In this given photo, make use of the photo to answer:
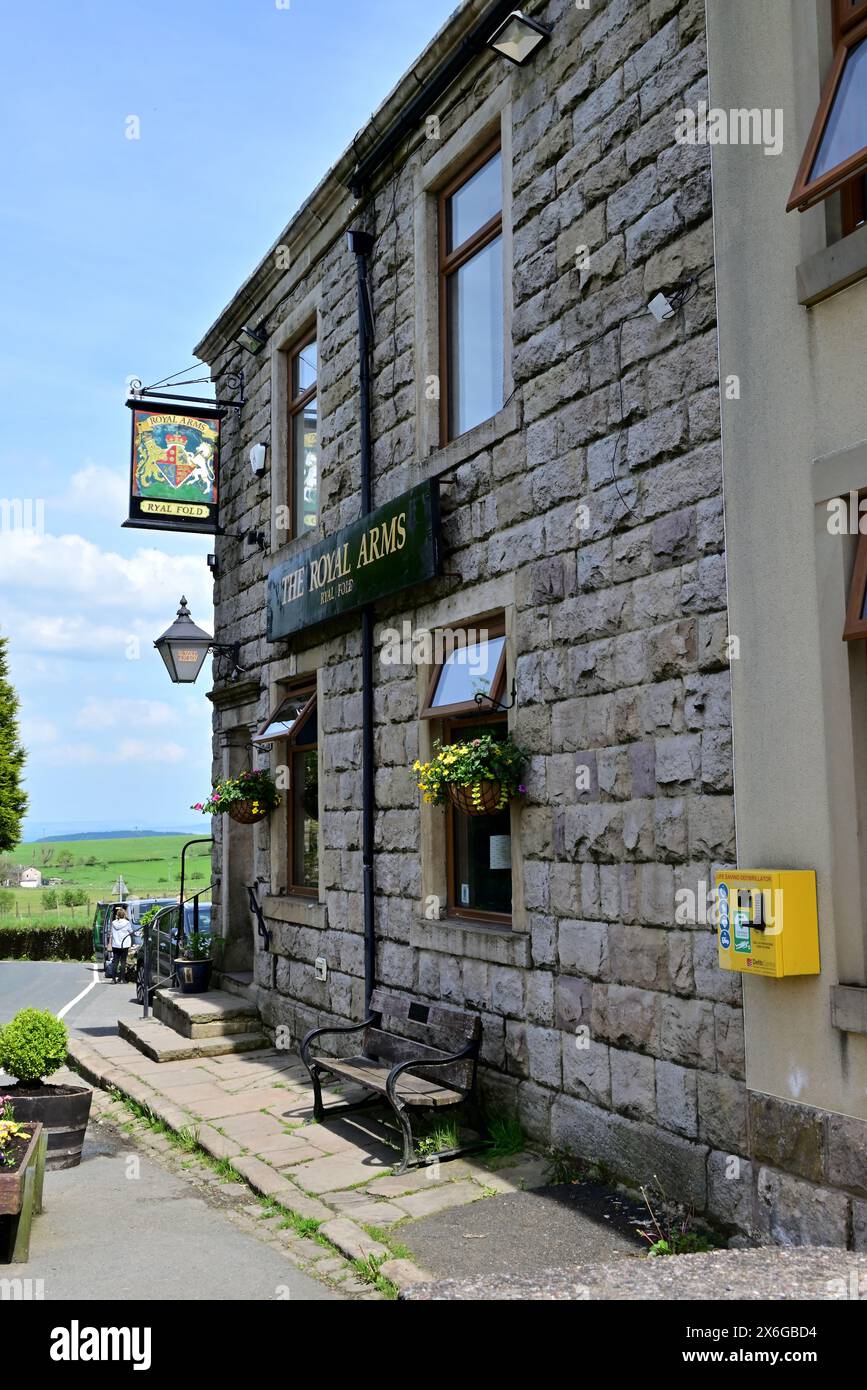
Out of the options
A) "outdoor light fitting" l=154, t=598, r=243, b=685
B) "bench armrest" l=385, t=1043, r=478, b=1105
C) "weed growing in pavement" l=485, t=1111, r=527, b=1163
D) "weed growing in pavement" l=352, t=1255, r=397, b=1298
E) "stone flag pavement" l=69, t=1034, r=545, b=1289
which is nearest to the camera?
"weed growing in pavement" l=352, t=1255, r=397, b=1298

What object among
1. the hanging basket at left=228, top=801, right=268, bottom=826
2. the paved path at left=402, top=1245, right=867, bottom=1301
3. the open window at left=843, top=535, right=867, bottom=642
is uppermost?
the open window at left=843, top=535, right=867, bottom=642

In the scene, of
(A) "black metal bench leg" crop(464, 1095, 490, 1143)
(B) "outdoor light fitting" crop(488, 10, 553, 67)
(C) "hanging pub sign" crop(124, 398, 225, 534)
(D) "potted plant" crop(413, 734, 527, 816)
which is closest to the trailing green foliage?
(A) "black metal bench leg" crop(464, 1095, 490, 1143)

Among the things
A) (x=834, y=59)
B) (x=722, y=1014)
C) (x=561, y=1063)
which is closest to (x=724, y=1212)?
(x=722, y=1014)

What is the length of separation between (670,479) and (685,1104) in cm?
306

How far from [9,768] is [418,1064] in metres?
34.3

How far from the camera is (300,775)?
36.2 ft

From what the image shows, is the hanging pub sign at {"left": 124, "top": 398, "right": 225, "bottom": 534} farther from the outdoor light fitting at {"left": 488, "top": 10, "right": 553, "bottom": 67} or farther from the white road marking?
the white road marking

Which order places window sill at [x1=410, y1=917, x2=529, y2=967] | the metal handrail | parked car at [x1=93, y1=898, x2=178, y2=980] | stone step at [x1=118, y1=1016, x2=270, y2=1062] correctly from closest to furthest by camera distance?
window sill at [x1=410, y1=917, x2=529, y2=967] → stone step at [x1=118, y1=1016, x2=270, y2=1062] → the metal handrail → parked car at [x1=93, y1=898, x2=178, y2=980]

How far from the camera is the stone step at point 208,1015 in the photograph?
10.7 m

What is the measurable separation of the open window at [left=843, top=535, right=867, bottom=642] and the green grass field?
22595 mm

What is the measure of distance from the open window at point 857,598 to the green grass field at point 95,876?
22.6m

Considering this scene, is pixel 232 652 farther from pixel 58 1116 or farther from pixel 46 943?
pixel 46 943

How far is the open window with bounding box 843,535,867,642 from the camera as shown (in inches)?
180

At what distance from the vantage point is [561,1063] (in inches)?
252
